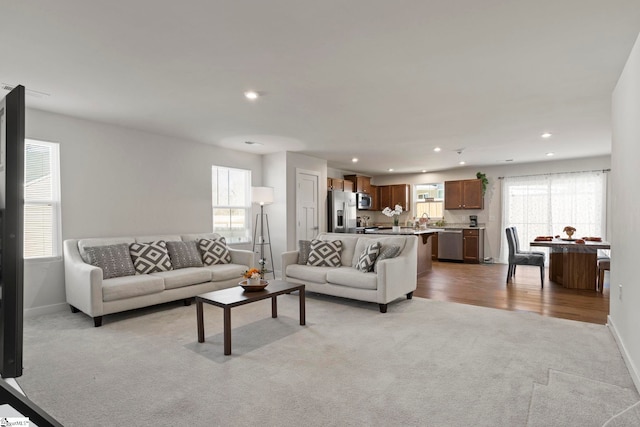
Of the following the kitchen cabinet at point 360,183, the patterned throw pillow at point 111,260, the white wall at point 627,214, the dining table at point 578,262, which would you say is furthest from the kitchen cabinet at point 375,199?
the patterned throw pillow at point 111,260

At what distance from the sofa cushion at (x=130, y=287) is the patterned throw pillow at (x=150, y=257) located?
0.18m

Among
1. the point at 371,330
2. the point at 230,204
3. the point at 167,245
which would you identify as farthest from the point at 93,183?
the point at 371,330

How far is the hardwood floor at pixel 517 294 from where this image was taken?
13.7ft

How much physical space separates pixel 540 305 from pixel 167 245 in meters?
4.89

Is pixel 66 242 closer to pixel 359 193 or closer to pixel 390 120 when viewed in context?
pixel 390 120

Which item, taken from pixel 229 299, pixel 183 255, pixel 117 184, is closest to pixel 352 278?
pixel 229 299

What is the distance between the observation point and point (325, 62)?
2793 mm

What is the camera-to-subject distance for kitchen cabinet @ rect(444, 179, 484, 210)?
8555 millimetres

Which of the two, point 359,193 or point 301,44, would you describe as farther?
point 359,193

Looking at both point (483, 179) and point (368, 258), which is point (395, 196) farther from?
point (368, 258)

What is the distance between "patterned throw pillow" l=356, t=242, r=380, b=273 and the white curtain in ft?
17.2

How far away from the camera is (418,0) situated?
6.52 ft

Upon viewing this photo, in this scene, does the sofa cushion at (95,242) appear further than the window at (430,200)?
No

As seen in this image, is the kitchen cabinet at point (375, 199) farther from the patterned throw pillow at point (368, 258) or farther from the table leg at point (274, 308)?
the table leg at point (274, 308)
